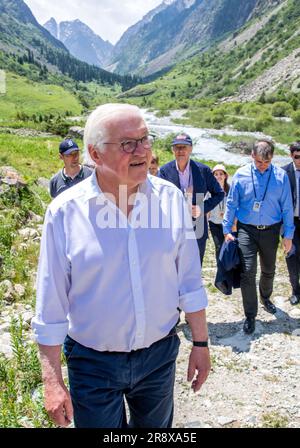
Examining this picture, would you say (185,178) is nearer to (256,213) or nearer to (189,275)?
(256,213)

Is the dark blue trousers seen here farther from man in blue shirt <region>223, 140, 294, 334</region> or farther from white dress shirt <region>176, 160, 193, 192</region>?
man in blue shirt <region>223, 140, 294, 334</region>

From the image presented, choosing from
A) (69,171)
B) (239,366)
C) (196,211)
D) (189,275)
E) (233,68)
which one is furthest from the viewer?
(233,68)

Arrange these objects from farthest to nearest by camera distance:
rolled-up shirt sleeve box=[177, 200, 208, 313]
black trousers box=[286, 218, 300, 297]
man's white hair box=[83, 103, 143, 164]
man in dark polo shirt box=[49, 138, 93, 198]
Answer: black trousers box=[286, 218, 300, 297] < man in dark polo shirt box=[49, 138, 93, 198] < rolled-up shirt sleeve box=[177, 200, 208, 313] < man's white hair box=[83, 103, 143, 164]

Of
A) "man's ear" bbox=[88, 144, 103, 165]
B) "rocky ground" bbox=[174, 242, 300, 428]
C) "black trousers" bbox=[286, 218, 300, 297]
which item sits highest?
"man's ear" bbox=[88, 144, 103, 165]

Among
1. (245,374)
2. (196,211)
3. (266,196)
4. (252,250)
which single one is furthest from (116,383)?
(266,196)

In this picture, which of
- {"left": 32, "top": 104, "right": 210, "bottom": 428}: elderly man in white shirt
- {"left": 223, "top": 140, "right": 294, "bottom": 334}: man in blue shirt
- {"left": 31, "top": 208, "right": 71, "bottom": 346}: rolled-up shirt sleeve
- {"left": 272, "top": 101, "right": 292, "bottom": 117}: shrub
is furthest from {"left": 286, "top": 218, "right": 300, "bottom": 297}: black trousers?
{"left": 272, "top": 101, "right": 292, "bottom": 117}: shrub

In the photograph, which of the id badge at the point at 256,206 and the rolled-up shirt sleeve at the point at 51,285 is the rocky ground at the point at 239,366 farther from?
the rolled-up shirt sleeve at the point at 51,285

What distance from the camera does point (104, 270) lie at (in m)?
2.00

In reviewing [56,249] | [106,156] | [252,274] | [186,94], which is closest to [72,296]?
[56,249]

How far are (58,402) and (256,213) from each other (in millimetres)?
3426

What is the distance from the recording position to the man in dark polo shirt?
222 inches

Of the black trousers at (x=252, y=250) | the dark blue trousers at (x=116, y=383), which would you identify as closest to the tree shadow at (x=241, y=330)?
the black trousers at (x=252, y=250)

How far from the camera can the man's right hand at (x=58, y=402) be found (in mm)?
1987

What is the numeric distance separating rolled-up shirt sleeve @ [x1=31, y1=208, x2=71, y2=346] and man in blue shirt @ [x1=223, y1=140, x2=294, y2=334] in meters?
3.22
